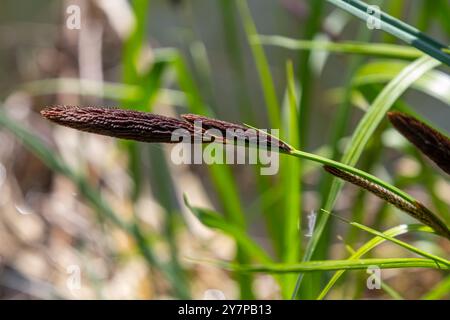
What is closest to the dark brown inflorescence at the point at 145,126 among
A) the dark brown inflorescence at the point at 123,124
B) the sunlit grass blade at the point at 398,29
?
the dark brown inflorescence at the point at 123,124

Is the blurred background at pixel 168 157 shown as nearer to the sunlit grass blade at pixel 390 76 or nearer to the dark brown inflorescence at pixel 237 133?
the sunlit grass blade at pixel 390 76

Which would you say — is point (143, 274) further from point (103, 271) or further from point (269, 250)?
point (269, 250)

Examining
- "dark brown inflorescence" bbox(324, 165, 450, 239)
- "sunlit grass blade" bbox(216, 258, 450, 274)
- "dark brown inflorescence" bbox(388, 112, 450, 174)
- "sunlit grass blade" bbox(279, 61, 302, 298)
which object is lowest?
"sunlit grass blade" bbox(216, 258, 450, 274)

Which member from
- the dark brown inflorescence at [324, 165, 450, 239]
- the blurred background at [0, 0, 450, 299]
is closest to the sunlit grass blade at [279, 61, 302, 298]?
the blurred background at [0, 0, 450, 299]

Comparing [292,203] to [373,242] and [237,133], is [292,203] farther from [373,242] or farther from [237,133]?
[237,133]

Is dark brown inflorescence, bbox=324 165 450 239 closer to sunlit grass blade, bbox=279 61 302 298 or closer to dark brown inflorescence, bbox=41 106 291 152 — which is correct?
dark brown inflorescence, bbox=41 106 291 152
